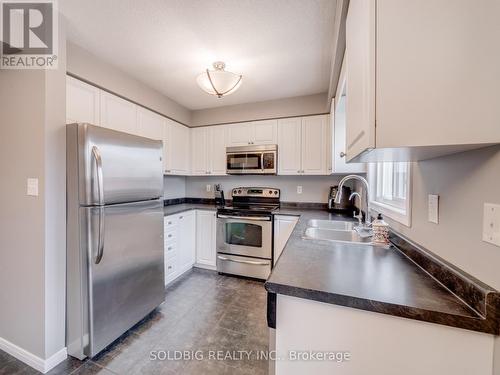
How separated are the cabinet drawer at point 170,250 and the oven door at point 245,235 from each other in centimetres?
57

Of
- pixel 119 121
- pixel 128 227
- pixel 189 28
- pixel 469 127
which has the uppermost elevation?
pixel 189 28

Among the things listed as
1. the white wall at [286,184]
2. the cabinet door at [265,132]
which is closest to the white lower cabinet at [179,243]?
the white wall at [286,184]

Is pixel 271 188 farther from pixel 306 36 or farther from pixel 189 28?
pixel 189 28

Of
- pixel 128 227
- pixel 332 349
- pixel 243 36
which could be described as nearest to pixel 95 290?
pixel 128 227

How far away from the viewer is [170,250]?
2611 millimetres

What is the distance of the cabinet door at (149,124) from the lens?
8.34ft

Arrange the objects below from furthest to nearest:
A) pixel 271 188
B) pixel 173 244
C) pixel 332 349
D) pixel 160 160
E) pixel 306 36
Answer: pixel 271 188 → pixel 173 244 → pixel 160 160 → pixel 306 36 → pixel 332 349

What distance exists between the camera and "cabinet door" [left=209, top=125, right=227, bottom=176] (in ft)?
10.9

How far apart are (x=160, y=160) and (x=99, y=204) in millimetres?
718

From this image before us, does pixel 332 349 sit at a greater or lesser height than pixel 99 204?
lesser

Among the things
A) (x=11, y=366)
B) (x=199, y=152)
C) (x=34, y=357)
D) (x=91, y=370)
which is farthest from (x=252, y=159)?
(x=11, y=366)

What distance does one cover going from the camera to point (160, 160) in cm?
207

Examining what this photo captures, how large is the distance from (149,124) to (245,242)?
1947mm

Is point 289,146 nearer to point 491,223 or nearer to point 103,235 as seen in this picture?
point 103,235
